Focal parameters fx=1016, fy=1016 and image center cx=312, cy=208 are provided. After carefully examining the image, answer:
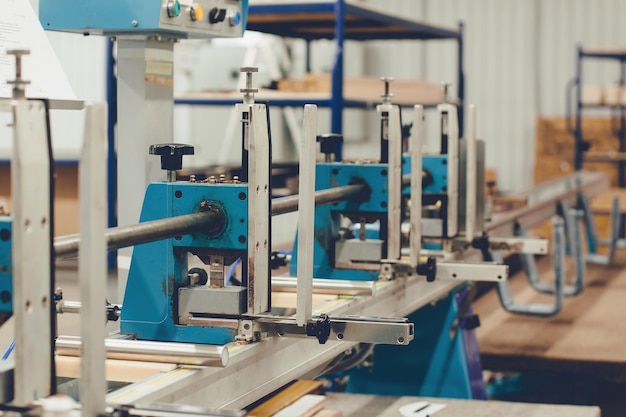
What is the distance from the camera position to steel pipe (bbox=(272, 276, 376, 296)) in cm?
222

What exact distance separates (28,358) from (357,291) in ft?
3.52

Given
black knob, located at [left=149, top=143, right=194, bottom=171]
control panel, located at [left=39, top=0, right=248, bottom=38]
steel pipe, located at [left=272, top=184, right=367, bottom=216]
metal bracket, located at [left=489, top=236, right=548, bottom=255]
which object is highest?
control panel, located at [left=39, top=0, right=248, bottom=38]

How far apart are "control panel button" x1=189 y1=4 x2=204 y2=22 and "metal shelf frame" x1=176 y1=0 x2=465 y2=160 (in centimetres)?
119

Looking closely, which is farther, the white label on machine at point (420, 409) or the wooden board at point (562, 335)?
the wooden board at point (562, 335)

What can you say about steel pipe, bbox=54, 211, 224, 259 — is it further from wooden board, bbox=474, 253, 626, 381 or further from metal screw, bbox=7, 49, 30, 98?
wooden board, bbox=474, 253, 626, 381

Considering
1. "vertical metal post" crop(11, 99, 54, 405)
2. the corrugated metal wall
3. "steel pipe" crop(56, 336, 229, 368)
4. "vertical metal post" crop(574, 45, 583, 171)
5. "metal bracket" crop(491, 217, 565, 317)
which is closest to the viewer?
"vertical metal post" crop(11, 99, 54, 405)

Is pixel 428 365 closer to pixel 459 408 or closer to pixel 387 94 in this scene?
pixel 459 408

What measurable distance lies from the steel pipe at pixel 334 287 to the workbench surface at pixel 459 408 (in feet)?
1.06

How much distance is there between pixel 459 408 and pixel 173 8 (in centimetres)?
114

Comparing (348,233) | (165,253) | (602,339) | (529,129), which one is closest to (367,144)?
(529,129)

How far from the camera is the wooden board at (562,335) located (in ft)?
10.2

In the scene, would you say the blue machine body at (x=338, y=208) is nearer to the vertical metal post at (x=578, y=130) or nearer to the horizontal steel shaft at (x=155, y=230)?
the horizontal steel shaft at (x=155, y=230)

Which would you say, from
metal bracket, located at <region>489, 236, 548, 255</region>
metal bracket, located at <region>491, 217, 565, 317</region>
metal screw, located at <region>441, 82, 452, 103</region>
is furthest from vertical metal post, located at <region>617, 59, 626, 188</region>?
metal bracket, located at <region>489, 236, 548, 255</region>

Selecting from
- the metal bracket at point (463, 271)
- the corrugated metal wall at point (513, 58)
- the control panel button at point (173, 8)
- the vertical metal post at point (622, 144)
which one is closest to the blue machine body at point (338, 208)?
the metal bracket at point (463, 271)
